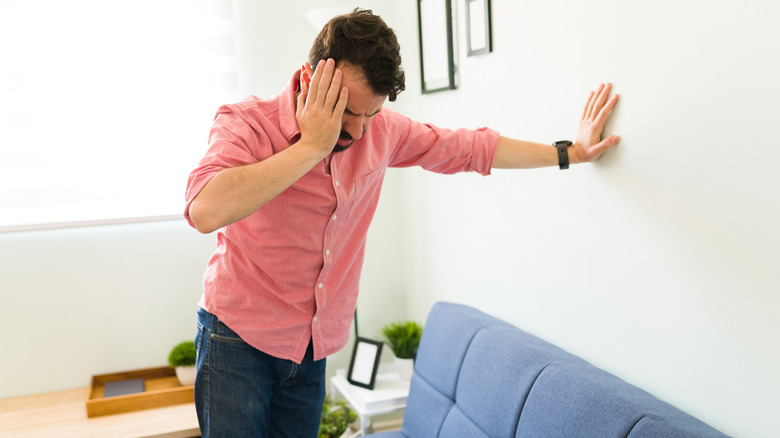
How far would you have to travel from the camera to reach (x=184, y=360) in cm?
252

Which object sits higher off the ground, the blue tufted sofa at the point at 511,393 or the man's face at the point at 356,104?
the man's face at the point at 356,104

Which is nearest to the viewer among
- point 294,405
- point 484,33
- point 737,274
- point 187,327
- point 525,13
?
point 737,274

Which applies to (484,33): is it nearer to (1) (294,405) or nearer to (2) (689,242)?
(2) (689,242)

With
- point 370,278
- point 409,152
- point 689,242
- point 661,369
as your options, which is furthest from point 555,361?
point 370,278

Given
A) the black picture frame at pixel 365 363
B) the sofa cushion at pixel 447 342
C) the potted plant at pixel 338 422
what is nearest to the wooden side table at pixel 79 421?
the potted plant at pixel 338 422

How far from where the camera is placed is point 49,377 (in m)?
2.57

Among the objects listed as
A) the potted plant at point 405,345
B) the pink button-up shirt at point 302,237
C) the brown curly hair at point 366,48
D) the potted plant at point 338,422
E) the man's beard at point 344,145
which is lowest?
the potted plant at point 338,422

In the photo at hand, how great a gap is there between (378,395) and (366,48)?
152 cm

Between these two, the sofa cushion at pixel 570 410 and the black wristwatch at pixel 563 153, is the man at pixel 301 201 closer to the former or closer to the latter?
the black wristwatch at pixel 563 153

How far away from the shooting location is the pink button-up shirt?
53.8 inches

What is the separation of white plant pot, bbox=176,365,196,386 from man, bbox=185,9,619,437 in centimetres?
100

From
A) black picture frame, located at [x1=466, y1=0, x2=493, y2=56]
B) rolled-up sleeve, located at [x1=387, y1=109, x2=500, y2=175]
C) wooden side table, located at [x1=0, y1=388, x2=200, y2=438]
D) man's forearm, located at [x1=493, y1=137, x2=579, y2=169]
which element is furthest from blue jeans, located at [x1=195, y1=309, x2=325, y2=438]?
black picture frame, located at [x1=466, y1=0, x2=493, y2=56]

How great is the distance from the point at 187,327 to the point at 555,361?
1.73 metres

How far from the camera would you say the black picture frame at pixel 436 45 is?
2217 millimetres
